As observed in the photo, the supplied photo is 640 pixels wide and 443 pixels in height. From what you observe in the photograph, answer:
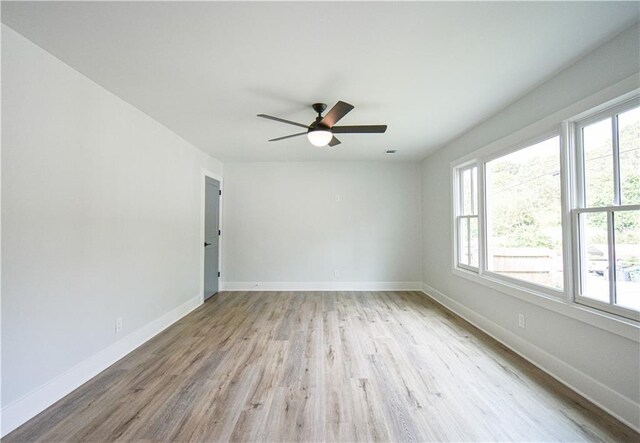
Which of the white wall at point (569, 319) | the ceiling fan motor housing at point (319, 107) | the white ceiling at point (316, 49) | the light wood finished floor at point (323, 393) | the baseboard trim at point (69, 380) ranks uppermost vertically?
the white ceiling at point (316, 49)

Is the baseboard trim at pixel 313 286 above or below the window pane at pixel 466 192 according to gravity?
below

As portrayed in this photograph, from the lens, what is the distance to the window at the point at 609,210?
5.84ft

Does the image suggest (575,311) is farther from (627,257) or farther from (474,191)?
(474,191)

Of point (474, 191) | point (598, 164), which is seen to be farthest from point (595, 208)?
point (474, 191)

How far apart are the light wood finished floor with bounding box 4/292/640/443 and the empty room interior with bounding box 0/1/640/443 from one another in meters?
0.02

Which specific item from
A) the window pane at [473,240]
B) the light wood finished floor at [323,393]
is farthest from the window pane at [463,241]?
the light wood finished floor at [323,393]

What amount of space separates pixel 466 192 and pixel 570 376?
243 centimetres

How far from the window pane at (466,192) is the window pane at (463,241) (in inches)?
5.7

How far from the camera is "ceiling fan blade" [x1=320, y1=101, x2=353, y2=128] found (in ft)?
7.19

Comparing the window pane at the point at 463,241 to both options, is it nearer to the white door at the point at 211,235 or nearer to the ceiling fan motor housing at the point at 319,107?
the ceiling fan motor housing at the point at 319,107

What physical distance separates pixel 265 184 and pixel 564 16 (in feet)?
15.0

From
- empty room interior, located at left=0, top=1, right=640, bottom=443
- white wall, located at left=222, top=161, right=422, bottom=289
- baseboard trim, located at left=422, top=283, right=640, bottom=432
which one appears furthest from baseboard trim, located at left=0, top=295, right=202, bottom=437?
baseboard trim, located at left=422, top=283, right=640, bottom=432

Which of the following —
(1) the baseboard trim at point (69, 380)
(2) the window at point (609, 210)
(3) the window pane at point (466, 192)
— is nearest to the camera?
(1) the baseboard trim at point (69, 380)

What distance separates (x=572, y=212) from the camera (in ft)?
6.96
